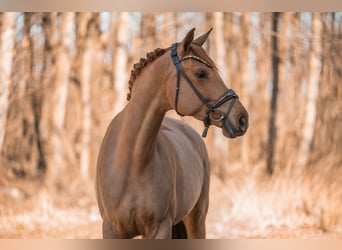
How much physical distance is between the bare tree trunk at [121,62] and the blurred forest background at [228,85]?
11mm

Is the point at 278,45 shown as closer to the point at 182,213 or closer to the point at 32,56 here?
the point at 32,56

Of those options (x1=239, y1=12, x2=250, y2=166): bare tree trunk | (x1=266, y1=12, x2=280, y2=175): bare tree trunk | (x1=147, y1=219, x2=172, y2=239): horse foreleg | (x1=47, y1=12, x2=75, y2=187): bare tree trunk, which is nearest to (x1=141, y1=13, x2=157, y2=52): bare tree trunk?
(x1=47, y1=12, x2=75, y2=187): bare tree trunk

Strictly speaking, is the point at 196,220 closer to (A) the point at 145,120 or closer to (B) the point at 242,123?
(A) the point at 145,120

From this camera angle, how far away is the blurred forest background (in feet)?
20.4

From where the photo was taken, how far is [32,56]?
6.40 metres

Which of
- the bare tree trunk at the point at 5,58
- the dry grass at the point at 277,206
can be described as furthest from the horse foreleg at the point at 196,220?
the bare tree trunk at the point at 5,58

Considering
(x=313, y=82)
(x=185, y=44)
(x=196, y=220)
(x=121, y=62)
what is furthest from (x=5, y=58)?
(x=185, y=44)

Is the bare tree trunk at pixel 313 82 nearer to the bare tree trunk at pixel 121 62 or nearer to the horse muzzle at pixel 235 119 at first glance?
the bare tree trunk at pixel 121 62

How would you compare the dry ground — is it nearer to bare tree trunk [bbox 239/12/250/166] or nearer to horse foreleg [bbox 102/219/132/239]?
bare tree trunk [bbox 239/12/250/166]

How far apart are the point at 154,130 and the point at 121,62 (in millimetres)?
3375

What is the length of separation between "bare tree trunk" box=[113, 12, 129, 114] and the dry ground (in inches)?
41.1

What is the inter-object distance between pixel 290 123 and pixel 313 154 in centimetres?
44

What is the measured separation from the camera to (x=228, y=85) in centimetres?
649

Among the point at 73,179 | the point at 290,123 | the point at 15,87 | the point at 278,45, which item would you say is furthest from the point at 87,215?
the point at 278,45
